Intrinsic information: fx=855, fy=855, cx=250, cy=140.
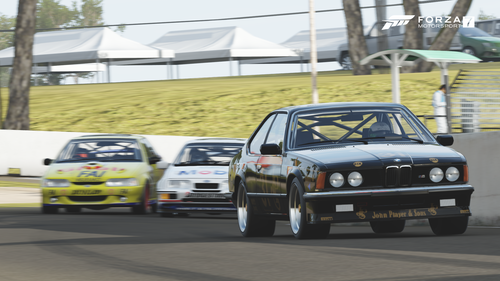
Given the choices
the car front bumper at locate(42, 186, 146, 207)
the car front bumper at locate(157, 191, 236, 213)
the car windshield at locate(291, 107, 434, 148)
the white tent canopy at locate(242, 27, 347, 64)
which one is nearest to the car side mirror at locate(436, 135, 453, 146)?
the car windshield at locate(291, 107, 434, 148)

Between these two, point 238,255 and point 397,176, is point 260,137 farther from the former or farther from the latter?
point 238,255

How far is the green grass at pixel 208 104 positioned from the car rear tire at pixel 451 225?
Answer: 21.3 m

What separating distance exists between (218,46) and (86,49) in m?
7.82

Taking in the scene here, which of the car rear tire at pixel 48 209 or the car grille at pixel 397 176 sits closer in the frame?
the car grille at pixel 397 176

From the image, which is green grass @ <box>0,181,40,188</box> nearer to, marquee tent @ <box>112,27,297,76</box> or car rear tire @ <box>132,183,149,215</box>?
car rear tire @ <box>132,183,149,215</box>

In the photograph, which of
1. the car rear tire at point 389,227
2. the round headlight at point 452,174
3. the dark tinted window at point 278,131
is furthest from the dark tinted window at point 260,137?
the round headlight at point 452,174

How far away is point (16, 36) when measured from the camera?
3178 cm

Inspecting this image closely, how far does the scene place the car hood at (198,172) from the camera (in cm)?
1486

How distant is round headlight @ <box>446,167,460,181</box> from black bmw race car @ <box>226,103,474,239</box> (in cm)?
1

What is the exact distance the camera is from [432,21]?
133 ft

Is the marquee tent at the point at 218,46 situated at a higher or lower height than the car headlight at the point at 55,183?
higher

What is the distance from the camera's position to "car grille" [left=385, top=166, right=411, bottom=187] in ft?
27.9

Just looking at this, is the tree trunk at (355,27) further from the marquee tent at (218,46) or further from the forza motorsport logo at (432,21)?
the marquee tent at (218,46)

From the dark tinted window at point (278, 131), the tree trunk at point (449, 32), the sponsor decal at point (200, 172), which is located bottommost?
the sponsor decal at point (200, 172)
